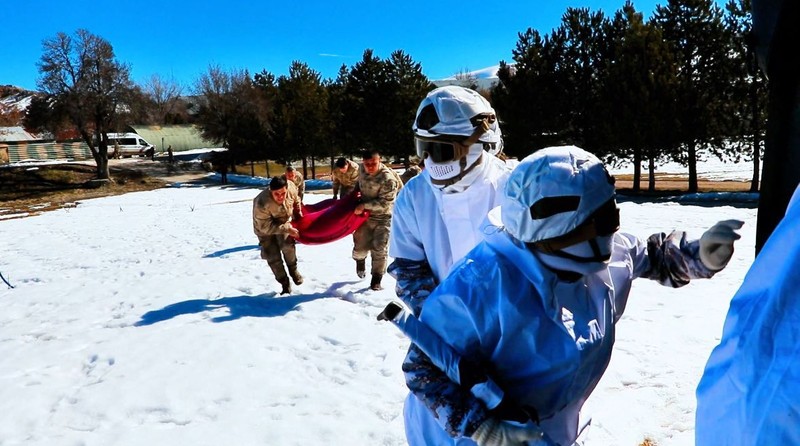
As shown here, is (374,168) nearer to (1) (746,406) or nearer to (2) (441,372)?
(2) (441,372)

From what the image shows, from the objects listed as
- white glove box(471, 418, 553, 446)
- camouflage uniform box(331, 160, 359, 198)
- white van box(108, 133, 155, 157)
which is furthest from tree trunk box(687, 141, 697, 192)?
white van box(108, 133, 155, 157)

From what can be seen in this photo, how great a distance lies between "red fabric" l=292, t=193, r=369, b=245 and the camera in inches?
332

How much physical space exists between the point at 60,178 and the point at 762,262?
145 ft

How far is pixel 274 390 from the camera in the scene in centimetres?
468

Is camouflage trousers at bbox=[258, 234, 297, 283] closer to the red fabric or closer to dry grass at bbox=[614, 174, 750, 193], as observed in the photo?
the red fabric

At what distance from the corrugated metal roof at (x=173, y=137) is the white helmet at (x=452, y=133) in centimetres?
5758

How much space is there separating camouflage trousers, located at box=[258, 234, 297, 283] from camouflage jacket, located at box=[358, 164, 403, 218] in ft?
4.03

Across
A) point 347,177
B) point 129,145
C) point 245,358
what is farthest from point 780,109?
point 129,145

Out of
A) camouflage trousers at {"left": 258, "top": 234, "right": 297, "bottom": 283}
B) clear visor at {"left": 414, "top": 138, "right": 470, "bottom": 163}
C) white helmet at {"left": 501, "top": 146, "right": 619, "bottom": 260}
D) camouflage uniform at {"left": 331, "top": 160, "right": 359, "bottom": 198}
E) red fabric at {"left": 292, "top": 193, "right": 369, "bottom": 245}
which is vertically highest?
clear visor at {"left": 414, "top": 138, "right": 470, "bottom": 163}

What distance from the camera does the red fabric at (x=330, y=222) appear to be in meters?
8.43

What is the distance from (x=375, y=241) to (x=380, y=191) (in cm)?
72

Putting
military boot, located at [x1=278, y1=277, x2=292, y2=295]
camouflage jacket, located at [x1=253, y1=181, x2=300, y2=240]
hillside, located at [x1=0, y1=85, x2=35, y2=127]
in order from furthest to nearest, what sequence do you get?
hillside, located at [x1=0, y1=85, x2=35, y2=127], military boot, located at [x1=278, y1=277, x2=292, y2=295], camouflage jacket, located at [x1=253, y1=181, x2=300, y2=240]

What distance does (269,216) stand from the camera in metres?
7.54

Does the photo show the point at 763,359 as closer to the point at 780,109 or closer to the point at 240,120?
the point at 780,109
